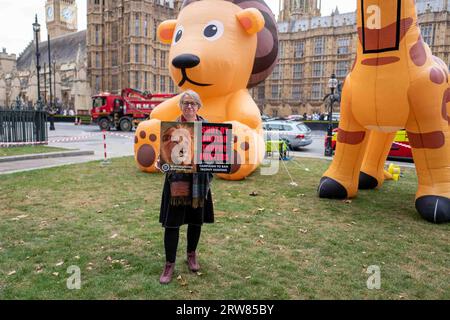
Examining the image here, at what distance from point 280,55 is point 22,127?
4914 cm

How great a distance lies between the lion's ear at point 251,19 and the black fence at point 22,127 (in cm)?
1031

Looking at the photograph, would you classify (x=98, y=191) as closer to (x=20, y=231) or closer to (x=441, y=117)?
(x=20, y=231)

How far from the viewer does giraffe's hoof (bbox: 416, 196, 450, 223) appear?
518cm

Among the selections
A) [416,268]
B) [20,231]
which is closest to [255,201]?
A: [416,268]

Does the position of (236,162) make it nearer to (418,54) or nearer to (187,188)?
(418,54)

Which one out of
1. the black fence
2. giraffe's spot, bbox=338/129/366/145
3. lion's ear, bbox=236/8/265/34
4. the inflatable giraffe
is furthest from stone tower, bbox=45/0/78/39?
the inflatable giraffe

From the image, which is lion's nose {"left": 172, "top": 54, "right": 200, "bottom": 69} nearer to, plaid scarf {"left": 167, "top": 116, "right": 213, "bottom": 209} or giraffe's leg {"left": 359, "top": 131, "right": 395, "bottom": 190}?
giraffe's leg {"left": 359, "top": 131, "right": 395, "bottom": 190}

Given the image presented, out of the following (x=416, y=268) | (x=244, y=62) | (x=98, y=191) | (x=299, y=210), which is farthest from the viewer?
(x=244, y=62)

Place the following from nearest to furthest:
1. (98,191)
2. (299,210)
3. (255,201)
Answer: (299,210) < (255,201) < (98,191)

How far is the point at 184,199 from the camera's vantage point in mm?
3178

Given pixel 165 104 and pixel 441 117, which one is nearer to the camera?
pixel 441 117

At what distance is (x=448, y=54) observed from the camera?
154 feet

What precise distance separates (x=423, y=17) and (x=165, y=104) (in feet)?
163

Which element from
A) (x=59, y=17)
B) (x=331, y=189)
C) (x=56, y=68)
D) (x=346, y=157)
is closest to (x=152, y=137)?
(x=331, y=189)
